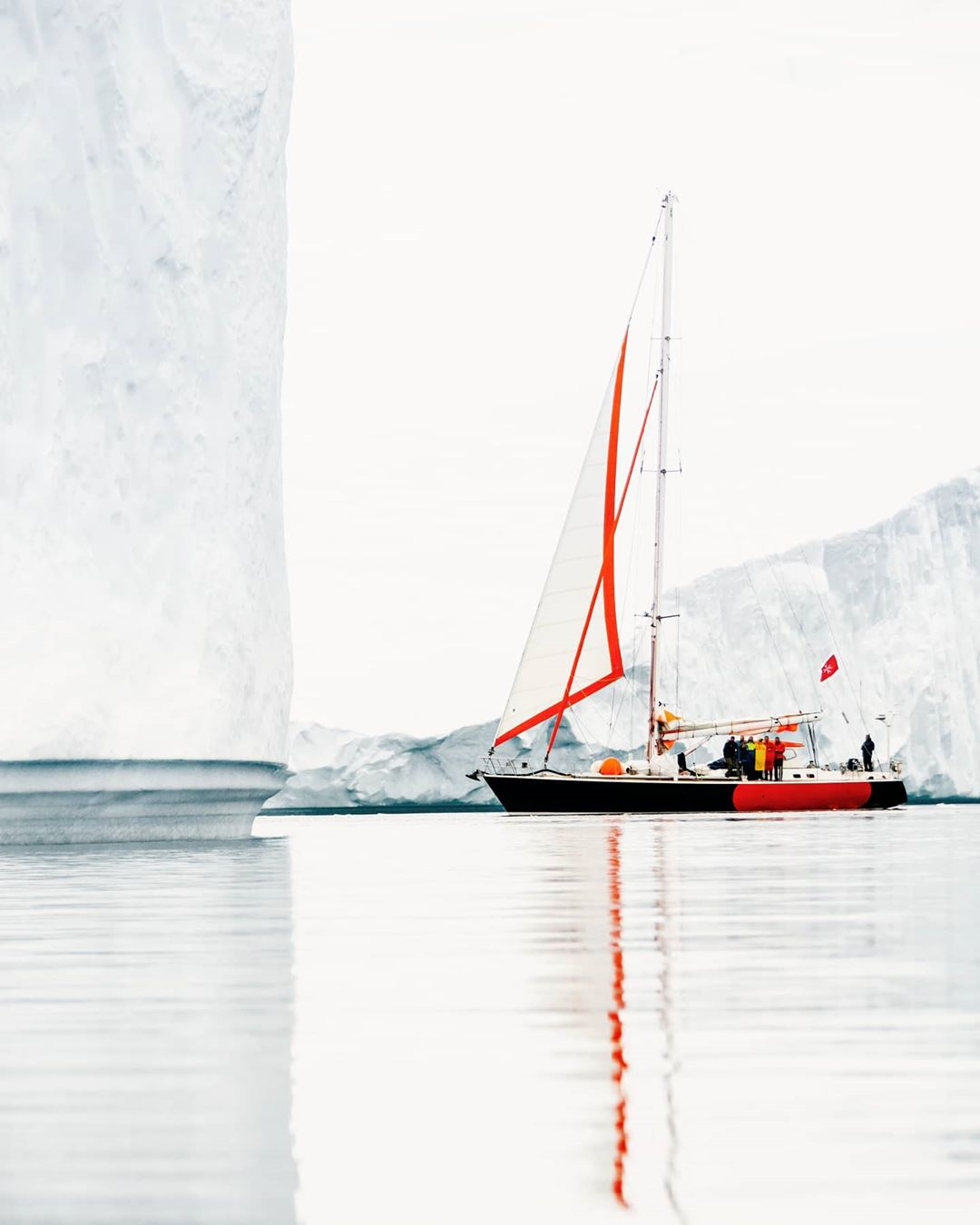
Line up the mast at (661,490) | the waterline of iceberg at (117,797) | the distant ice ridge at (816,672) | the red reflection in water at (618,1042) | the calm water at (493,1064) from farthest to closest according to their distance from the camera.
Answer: the distant ice ridge at (816,672), the mast at (661,490), the waterline of iceberg at (117,797), the red reflection in water at (618,1042), the calm water at (493,1064)

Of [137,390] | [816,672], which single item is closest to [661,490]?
[816,672]

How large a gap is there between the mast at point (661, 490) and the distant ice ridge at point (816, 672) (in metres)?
7.29

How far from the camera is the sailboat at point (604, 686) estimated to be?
3450cm

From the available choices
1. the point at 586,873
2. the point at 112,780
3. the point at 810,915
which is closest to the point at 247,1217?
the point at 810,915

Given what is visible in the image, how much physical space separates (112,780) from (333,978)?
9.13m

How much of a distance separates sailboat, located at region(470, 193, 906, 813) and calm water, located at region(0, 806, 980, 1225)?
27326 mm

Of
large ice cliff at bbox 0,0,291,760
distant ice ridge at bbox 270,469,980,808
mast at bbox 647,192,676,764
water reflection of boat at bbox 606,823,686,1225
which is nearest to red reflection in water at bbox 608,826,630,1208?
water reflection of boat at bbox 606,823,686,1225

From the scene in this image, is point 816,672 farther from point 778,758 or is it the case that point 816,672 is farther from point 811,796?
point 778,758

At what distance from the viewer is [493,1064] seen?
130 inches

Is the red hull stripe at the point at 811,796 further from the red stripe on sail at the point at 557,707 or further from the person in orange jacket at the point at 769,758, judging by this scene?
the red stripe on sail at the point at 557,707

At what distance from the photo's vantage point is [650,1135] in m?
2.65

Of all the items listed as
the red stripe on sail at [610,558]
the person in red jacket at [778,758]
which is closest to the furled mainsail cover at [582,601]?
the red stripe on sail at [610,558]

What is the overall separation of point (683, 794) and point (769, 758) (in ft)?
6.99

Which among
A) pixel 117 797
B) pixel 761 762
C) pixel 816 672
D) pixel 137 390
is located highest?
pixel 137 390
